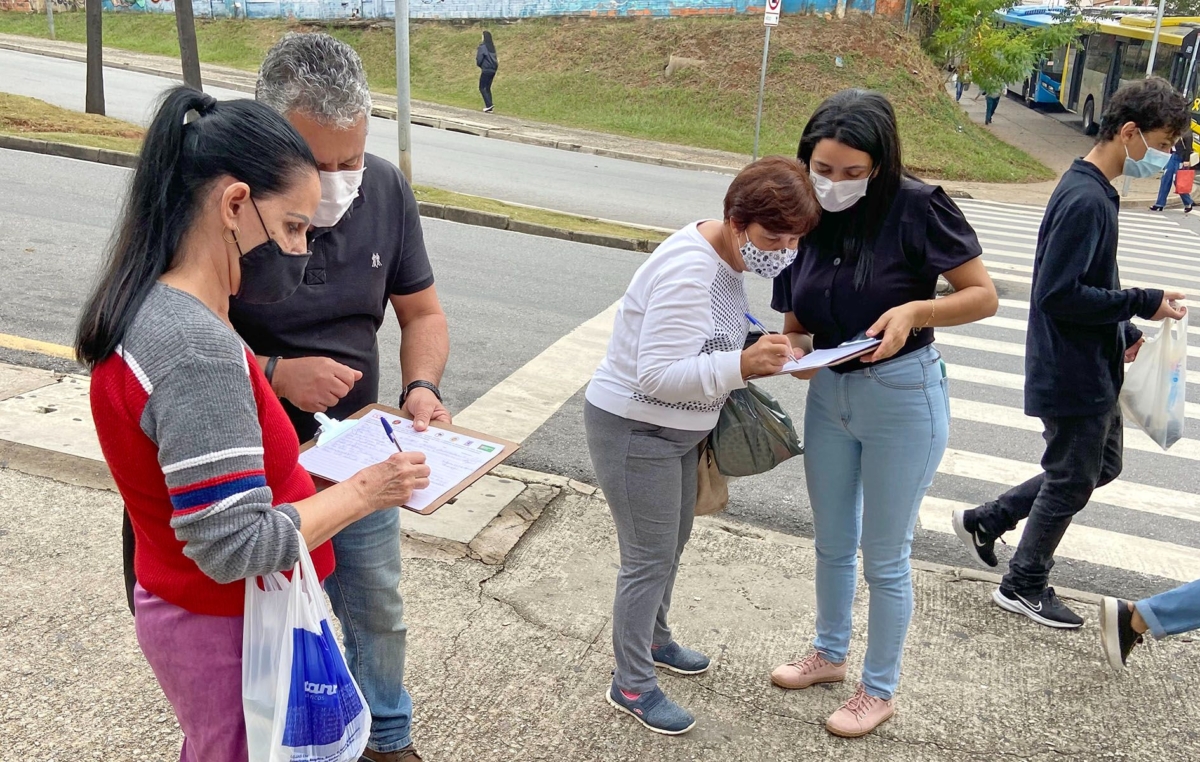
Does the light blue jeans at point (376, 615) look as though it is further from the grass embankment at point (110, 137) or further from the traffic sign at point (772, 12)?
the traffic sign at point (772, 12)

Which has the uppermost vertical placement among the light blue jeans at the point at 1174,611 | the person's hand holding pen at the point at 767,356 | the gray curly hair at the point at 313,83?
the gray curly hair at the point at 313,83

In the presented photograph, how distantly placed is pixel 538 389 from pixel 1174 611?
3841 mm

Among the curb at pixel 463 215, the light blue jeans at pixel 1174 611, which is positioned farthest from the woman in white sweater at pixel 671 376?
the curb at pixel 463 215

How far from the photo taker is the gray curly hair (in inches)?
90.4

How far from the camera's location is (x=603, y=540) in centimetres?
427

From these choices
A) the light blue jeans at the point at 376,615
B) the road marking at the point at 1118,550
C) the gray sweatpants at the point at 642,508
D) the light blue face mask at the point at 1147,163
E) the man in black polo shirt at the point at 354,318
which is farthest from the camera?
the road marking at the point at 1118,550

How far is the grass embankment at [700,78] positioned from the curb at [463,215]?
1200 cm

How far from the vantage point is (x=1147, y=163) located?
12.5 ft

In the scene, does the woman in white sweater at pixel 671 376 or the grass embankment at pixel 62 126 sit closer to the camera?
the woman in white sweater at pixel 671 376

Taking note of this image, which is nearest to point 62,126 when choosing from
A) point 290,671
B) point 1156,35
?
point 290,671

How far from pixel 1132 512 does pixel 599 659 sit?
11.0ft

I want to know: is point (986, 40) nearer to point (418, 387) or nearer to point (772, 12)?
point (772, 12)

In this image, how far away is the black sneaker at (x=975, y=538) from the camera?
14.5 feet

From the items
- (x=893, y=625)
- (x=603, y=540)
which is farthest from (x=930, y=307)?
(x=603, y=540)
